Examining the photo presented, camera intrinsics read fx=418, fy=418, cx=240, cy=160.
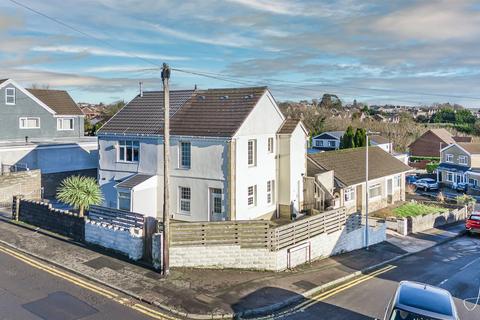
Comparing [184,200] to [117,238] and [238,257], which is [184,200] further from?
[238,257]

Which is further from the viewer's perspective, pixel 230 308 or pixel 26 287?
pixel 26 287

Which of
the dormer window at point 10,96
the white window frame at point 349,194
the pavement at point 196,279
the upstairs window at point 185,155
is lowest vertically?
the pavement at point 196,279

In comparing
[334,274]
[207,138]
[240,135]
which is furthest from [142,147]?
[334,274]

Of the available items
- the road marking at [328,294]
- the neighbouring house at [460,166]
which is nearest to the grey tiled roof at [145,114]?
the road marking at [328,294]

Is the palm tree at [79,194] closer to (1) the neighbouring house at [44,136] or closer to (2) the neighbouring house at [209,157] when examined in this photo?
(2) the neighbouring house at [209,157]

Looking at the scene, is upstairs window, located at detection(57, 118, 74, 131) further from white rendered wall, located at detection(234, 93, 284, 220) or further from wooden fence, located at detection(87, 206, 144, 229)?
wooden fence, located at detection(87, 206, 144, 229)

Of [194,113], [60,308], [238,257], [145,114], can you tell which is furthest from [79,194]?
[60,308]

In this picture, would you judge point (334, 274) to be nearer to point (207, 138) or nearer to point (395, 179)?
point (207, 138)
